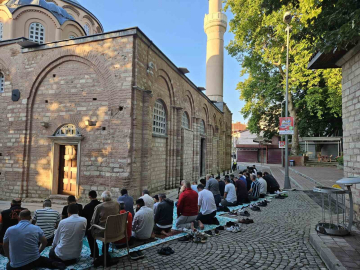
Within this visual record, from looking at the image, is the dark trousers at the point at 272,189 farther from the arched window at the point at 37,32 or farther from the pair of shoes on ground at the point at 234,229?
the arched window at the point at 37,32

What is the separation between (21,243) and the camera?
400 cm

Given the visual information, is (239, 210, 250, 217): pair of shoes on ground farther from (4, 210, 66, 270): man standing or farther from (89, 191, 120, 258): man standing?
(4, 210, 66, 270): man standing

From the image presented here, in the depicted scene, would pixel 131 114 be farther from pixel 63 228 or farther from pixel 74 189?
pixel 63 228

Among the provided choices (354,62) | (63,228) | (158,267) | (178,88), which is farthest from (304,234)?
(178,88)

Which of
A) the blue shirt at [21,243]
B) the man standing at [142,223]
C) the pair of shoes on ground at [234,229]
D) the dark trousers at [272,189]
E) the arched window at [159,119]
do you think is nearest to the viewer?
the blue shirt at [21,243]

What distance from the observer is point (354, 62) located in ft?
22.8

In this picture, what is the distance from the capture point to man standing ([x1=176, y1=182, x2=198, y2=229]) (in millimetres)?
6641

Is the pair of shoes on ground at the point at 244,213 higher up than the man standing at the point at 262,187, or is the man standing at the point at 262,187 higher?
the man standing at the point at 262,187

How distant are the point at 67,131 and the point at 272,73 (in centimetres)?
2353

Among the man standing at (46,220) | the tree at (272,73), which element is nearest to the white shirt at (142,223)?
the man standing at (46,220)

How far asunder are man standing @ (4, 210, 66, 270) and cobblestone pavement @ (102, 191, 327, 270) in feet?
4.79

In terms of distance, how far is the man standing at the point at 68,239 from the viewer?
14.7 feet

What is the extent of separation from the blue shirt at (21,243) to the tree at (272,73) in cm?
2020

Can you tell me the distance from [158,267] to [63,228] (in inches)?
72.1
